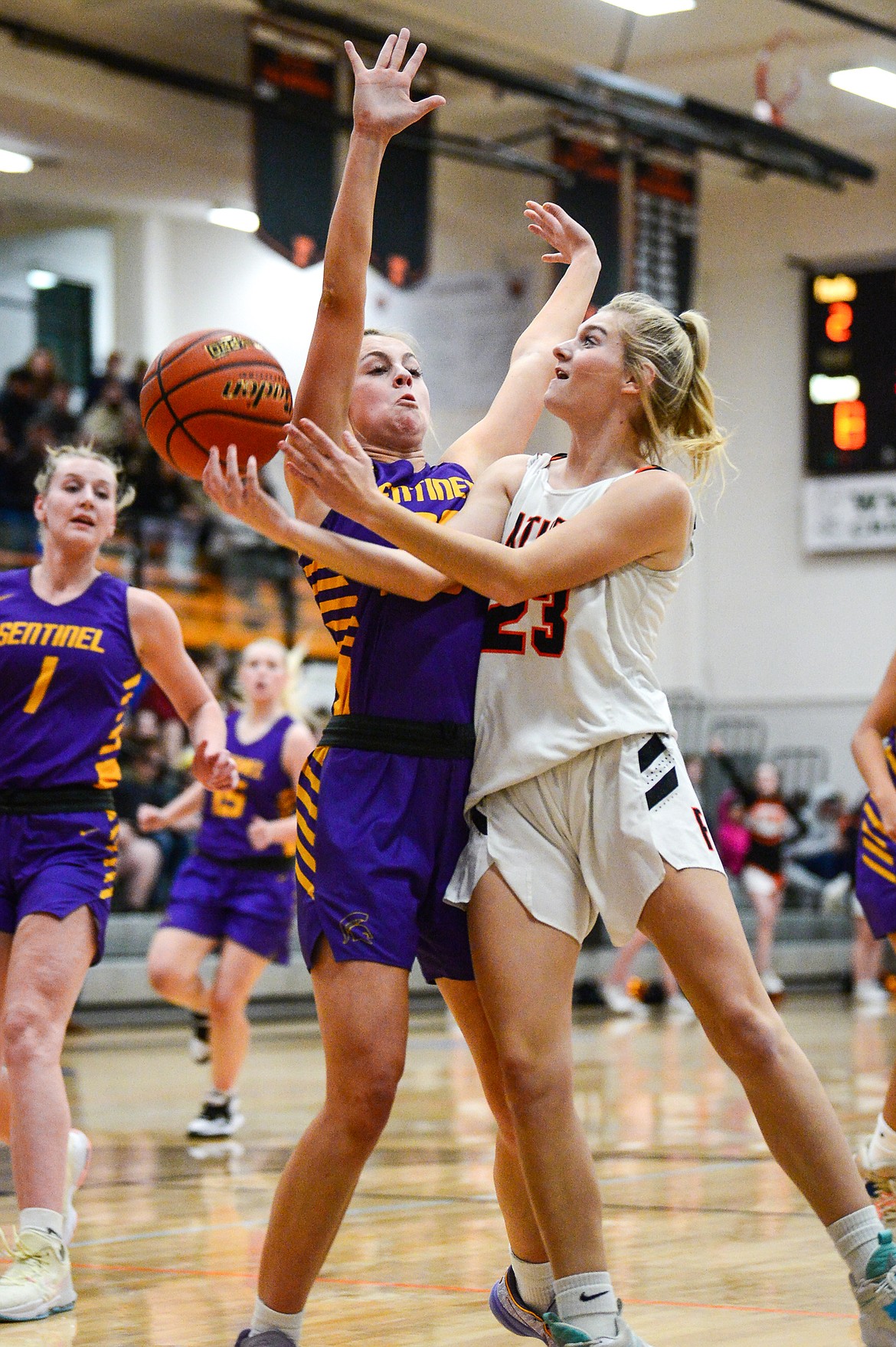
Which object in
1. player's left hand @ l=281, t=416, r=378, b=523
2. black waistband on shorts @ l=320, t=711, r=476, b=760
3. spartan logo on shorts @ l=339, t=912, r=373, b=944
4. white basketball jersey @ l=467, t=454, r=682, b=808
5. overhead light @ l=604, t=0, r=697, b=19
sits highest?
overhead light @ l=604, t=0, r=697, b=19

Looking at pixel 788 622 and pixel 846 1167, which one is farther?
pixel 788 622

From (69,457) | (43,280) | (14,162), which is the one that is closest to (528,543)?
(69,457)

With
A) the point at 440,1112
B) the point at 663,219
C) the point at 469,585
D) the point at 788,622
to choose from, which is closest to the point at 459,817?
the point at 469,585

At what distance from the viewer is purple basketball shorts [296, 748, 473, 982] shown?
295cm

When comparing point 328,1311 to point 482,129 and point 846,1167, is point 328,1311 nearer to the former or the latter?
point 846,1167

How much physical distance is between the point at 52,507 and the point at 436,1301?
2.07 meters

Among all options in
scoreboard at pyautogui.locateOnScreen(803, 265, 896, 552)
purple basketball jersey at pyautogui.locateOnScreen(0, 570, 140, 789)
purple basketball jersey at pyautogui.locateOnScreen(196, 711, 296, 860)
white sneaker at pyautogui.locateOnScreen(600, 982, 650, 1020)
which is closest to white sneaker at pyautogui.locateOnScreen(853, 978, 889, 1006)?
white sneaker at pyautogui.locateOnScreen(600, 982, 650, 1020)

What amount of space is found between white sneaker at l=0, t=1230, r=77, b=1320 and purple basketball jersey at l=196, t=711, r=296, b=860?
3.04m

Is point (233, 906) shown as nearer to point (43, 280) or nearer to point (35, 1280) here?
point (35, 1280)

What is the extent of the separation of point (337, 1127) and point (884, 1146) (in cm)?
220

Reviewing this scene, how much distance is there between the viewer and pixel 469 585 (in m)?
2.97

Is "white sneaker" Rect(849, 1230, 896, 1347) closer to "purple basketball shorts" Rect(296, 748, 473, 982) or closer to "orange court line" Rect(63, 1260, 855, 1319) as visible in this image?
"orange court line" Rect(63, 1260, 855, 1319)

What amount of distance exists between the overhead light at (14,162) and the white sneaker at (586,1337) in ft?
42.9

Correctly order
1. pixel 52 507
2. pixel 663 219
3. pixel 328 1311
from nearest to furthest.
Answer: pixel 328 1311, pixel 52 507, pixel 663 219
